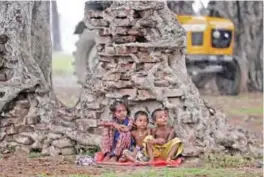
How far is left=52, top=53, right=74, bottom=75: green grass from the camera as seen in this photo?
106 ft

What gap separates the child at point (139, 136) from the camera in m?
9.09

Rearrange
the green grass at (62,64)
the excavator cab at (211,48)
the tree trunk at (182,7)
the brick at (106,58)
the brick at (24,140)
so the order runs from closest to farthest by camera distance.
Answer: the brick at (106,58), the brick at (24,140), the excavator cab at (211,48), the tree trunk at (182,7), the green grass at (62,64)

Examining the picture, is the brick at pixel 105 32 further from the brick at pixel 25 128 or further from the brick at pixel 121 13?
the brick at pixel 25 128

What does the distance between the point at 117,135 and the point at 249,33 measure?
12.9 metres

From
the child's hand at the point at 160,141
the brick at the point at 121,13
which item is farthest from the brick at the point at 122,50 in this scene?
the child's hand at the point at 160,141

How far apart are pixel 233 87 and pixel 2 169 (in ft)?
39.7

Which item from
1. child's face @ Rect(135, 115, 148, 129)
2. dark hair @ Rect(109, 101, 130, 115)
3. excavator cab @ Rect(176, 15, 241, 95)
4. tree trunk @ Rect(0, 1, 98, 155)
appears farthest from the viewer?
excavator cab @ Rect(176, 15, 241, 95)

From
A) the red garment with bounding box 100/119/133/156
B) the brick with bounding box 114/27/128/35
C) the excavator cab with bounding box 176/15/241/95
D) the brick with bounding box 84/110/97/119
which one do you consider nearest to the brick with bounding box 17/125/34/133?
the brick with bounding box 84/110/97/119

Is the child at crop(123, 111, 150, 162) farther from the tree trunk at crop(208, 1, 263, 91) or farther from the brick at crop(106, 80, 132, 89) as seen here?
the tree trunk at crop(208, 1, 263, 91)

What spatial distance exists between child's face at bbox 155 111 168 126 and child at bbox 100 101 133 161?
281 millimetres

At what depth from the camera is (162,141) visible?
912 cm

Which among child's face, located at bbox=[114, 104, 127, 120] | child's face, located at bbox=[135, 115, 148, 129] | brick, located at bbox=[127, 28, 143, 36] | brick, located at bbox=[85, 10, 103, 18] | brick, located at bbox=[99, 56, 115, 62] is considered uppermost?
brick, located at bbox=[85, 10, 103, 18]

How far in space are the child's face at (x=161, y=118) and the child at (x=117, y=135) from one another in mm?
281

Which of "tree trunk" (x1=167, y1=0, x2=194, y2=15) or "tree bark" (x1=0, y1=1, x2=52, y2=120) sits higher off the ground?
"tree trunk" (x1=167, y1=0, x2=194, y2=15)
